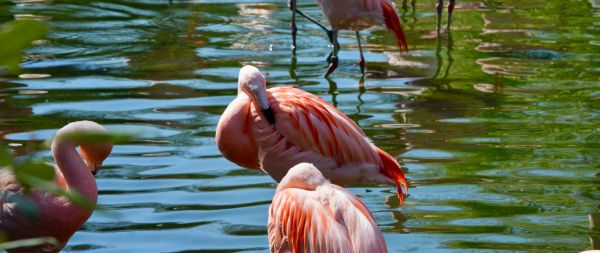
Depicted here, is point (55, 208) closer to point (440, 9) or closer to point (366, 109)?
point (366, 109)

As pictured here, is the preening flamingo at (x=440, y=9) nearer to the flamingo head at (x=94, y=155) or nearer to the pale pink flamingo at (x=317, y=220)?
the flamingo head at (x=94, y=155)

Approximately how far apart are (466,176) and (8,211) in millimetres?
2598

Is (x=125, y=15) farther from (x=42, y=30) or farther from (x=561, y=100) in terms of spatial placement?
(x=42, y=30)

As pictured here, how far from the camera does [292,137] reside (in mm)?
4250

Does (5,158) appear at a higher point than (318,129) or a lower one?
higher

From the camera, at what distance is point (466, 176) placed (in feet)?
17.4

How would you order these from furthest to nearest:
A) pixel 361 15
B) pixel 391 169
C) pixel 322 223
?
pixel 361 15, pixel 391 169, pixel 322 223

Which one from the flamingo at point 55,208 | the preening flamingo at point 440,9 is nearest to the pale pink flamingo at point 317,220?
the flamingo at point 55,208

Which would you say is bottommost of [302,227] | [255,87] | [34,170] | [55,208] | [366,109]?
[366,109]

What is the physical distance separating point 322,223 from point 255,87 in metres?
1.26

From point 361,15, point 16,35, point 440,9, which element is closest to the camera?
point 16,35

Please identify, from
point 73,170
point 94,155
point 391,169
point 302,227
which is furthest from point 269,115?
point 302,227

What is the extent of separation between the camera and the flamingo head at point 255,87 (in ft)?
13.7

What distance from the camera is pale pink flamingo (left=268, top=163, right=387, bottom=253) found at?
9.68 feet
